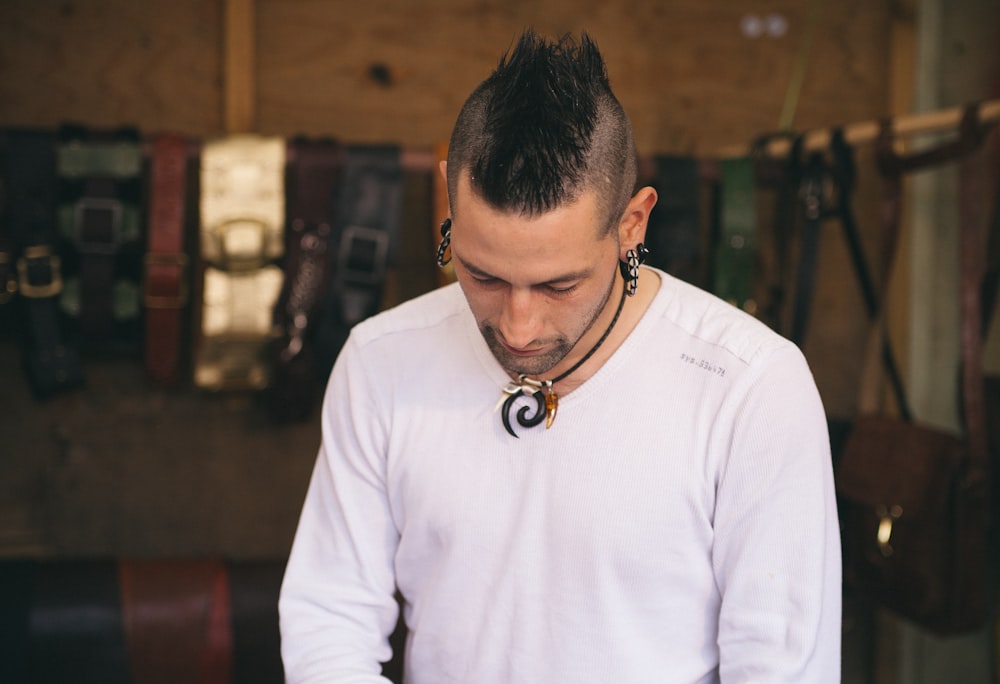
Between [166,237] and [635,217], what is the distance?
1.37m

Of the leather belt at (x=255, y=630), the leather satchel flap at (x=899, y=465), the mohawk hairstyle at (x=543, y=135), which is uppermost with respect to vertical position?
the mohawk hairstyle at (x=543, y=135)

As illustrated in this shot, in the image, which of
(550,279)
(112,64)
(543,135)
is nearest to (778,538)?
(550,279)

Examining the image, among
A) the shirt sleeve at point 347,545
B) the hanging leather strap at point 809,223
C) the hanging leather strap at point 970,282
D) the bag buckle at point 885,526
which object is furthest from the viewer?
the hanging leather strap at point 809,223

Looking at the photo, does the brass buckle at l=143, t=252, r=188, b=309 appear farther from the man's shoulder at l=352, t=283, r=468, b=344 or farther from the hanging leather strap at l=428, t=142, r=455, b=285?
the man's shoulder at l=352, t=283, r=468, b=344

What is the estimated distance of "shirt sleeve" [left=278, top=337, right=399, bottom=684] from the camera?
4.95 ft

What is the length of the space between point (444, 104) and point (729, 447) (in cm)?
167

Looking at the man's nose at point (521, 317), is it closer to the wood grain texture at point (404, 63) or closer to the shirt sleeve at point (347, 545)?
the shirt sleeve at point (347, 545)

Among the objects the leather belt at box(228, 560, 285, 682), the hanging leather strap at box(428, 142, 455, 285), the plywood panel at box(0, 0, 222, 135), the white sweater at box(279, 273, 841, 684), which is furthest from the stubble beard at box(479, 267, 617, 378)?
the plywood panel at box(0, 0, 222, 135)

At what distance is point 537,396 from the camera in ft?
4.71

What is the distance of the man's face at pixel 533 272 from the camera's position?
4.02 ft

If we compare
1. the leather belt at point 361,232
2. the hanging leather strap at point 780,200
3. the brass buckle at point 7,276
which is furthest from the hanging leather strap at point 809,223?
the brass buckle at point 7,276

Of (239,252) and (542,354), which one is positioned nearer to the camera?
(542,354)

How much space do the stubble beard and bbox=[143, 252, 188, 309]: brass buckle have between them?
125cm

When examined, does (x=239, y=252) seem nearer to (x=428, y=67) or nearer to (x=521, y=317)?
(x=428, y=67)
